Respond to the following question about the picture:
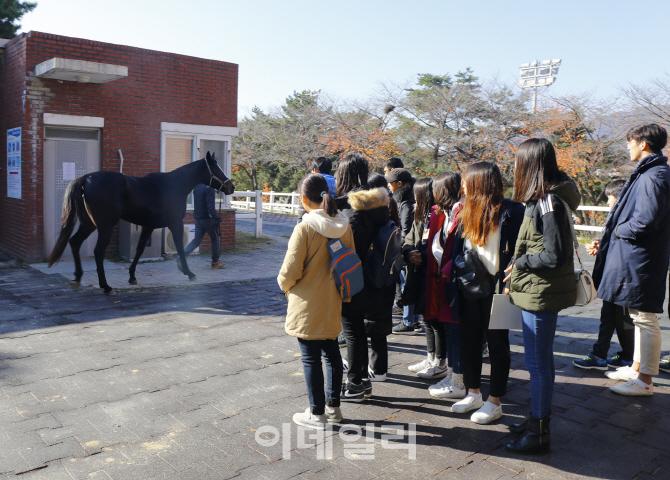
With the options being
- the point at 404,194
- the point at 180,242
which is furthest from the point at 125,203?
the point at 404,194

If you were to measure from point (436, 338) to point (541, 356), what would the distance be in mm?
1428

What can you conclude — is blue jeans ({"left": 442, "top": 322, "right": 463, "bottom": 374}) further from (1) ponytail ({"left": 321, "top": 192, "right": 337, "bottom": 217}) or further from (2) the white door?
(2) the white door

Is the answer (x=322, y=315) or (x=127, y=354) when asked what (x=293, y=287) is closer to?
(x=322, y=315)

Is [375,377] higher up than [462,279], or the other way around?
[462,279]

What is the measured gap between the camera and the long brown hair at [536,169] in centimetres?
311

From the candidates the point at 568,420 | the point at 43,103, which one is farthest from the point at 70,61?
the point at 568,420

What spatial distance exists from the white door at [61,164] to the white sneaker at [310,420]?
25.2 feet

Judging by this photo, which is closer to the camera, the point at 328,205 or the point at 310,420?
the point at 328,205

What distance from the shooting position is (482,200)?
3.42m

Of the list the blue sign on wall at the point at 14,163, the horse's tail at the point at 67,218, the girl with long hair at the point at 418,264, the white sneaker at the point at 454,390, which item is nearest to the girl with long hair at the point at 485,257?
the white sneaker at the point at 454,390

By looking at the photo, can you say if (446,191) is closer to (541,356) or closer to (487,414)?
(541,356)

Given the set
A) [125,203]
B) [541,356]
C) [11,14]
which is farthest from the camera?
[11,14]

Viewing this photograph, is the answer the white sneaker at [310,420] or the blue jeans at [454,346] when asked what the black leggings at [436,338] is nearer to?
the blue jeans at [454,346]

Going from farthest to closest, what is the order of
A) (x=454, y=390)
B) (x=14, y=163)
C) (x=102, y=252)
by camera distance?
1. (x=14, y=163)
2. (x=102, y=252)
3. (x=454, y=390)
